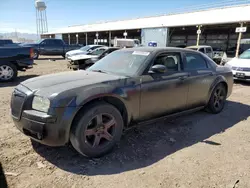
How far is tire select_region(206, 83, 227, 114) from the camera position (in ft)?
16.3

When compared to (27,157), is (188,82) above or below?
above

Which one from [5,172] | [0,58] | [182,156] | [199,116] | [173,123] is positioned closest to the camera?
[5,172]

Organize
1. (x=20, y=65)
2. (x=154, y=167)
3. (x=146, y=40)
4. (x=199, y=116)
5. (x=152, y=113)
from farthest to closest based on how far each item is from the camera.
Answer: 1. (x=146, y=40)
2. (x=20, y=65)
3. (x=199, y=116)
4. (x=152, y=113)
5. (x=154, y=167)

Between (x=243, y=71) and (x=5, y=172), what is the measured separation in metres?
9.19

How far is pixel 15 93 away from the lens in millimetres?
3092

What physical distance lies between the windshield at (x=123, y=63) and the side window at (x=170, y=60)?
27 centimetres

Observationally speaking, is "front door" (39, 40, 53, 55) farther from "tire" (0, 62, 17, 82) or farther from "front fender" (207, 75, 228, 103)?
"front fender" (207, 75, 228, 103)

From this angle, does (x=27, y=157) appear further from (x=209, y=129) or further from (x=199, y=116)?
(x=199, y=116)

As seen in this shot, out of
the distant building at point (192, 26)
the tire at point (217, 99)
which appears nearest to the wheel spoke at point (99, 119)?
the tire at point (217, 99)

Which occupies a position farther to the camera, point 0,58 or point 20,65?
point 20,65

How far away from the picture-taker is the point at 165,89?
12.3 ft

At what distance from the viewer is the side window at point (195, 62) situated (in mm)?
4375

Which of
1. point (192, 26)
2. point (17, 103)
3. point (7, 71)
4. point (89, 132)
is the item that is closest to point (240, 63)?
point (89, 132)

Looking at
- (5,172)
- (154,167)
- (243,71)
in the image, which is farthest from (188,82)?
(243,71)
